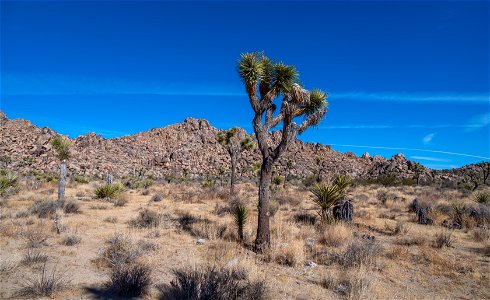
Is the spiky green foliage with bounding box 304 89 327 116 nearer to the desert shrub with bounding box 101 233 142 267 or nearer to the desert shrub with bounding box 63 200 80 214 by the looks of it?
the desert shrub with bounding box 101 233 142 267

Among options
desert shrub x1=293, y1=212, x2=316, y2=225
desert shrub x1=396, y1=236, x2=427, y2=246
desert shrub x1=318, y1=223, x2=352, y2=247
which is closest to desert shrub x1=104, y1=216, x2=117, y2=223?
desert shrub x1=293, y1=212, x2=316, y2=225

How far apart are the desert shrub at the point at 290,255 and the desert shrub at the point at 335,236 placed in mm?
1721

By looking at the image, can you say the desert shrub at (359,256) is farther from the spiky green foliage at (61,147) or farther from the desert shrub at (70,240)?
the spiky green foliage at (61,147)

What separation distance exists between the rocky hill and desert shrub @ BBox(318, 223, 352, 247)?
38.8 m

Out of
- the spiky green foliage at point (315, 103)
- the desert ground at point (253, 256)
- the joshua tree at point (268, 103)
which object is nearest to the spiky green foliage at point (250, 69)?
the joshua tree at point (268, 103)

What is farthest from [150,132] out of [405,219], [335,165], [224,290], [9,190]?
[224,290]

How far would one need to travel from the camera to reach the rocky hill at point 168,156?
52531 millimetres

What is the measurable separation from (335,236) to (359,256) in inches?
86.7

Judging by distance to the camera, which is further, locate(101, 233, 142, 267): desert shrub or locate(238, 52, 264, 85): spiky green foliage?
locate(238, 52, 264, 85): spiky green foliage

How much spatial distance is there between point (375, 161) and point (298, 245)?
→ 81.4m

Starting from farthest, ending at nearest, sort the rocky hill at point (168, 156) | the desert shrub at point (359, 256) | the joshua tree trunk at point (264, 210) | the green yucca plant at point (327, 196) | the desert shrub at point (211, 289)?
the rocky hill at point (168, 156) → the green yucca plant at point (327, 196) → the joshua tree trunk at point (264, 210) → the desert shrub at point (359, 256) → the desert shrub at point (211, 289)

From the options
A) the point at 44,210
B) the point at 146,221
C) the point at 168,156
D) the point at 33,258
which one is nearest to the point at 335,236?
the point at 146,221

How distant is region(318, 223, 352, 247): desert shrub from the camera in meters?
9.84

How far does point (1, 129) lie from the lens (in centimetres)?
5688
